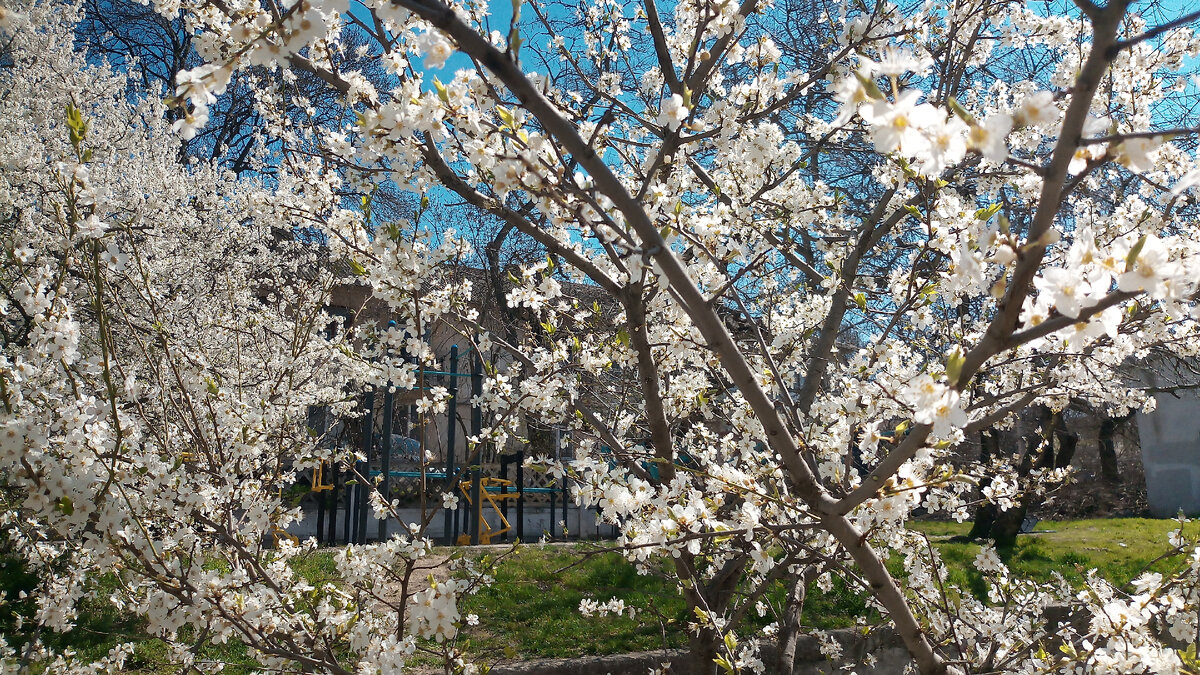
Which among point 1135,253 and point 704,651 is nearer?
point 1135,253

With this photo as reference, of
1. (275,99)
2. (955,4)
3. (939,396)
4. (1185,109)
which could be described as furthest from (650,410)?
(1185,109)

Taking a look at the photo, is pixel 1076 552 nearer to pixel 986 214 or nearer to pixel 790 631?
pixel 790 631

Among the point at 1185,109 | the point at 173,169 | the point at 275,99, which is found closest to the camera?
the point at 275,99

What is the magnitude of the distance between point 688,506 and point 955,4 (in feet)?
9.65

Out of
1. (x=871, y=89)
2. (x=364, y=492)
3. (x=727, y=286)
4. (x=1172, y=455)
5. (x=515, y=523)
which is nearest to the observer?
(x=871, y=89)

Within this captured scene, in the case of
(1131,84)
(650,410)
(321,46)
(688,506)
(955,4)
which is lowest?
(688,506)

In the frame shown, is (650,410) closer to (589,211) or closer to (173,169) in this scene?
(589,211)

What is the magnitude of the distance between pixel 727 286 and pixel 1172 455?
14.2 metres

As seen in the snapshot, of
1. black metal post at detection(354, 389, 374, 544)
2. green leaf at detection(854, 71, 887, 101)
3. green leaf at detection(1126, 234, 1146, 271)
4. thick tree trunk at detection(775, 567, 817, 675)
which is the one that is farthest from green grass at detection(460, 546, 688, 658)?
green leaf at detection(854, 71, 887, 101)

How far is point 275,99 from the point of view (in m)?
3.51

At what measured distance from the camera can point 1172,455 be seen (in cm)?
1244

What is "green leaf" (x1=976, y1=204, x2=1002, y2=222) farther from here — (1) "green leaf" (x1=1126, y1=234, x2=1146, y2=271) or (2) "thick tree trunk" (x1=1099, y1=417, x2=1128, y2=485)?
(2) "thick tree trunk" (x1=1099, y1=417, x2=1128, y2=485)

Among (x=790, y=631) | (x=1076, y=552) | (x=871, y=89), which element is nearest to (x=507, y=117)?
(x=871, y=89)

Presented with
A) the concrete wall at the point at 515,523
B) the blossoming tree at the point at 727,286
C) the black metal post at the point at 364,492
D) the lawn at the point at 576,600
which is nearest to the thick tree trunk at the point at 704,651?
the blossoming tree at the point at 727,286
